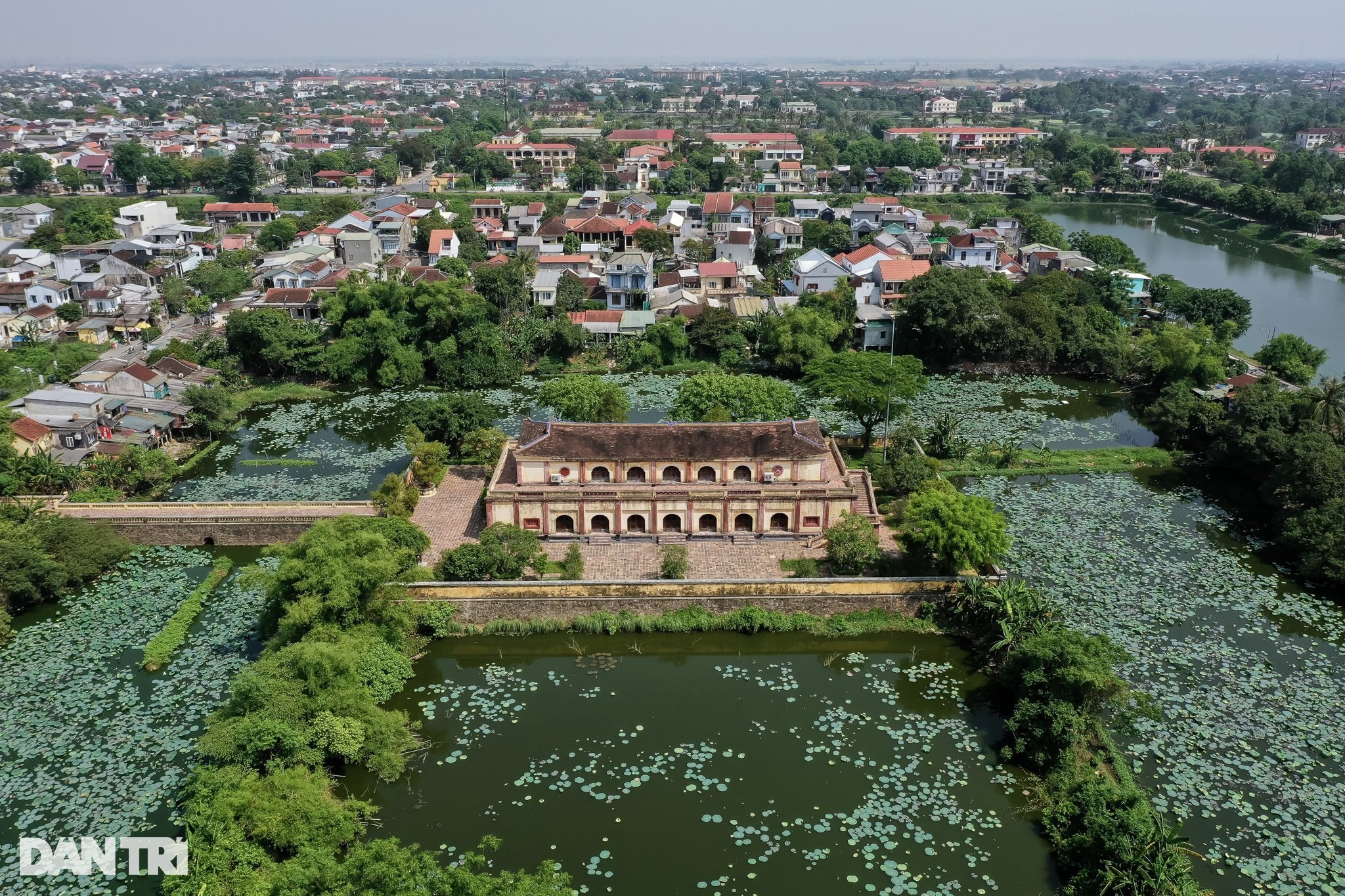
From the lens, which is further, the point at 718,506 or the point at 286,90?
the point at 286,90

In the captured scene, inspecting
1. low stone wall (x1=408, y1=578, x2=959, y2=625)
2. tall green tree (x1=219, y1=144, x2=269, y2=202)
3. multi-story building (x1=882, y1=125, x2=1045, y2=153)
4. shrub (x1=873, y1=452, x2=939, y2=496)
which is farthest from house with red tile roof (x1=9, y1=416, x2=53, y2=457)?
multi-story building (x1=882, y1=125, x2=1045, y2=153)

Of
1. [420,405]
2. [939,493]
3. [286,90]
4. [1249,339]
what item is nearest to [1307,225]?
[1249,339]

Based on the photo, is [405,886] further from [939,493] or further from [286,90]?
[286,90]

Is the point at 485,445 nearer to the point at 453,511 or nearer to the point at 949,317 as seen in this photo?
the point at 453,511

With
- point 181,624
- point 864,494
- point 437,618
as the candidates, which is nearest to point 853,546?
point 864,494

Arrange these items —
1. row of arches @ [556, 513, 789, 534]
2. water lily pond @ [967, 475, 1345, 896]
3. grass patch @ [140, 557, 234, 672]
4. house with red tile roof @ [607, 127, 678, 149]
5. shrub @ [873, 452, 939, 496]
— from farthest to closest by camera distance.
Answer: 1. house with red tile roof @ [607, 127, 678, 149]
2. shrub @ [873, 452, 939, 496]
3. row of arches @ [556, 513, 789, 534]
4. grass patch @ [140, 557, 234, 672]
5. water lily pond @ [967, 475, 1345, 896]

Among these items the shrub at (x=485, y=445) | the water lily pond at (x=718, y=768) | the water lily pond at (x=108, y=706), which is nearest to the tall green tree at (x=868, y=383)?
the water lily pond at (x=718, y=768)

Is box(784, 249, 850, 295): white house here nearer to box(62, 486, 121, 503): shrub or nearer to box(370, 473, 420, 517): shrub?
box(370, 473, 420, 517): shrub
